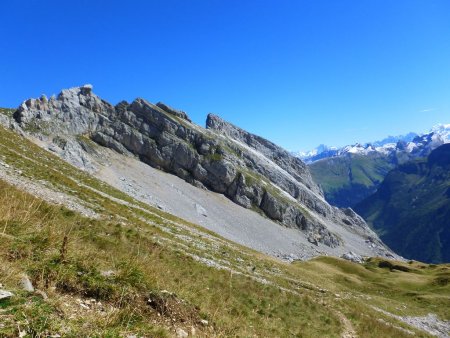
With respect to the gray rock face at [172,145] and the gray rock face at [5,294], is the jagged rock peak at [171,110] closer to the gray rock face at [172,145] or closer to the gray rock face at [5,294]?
the gray rock face at [172,145]

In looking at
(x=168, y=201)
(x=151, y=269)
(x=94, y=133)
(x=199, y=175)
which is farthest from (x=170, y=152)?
(x=151, y=269)

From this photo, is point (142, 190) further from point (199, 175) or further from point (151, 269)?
point (151, 269)

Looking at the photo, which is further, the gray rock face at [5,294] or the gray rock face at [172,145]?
the gray rock face at [172,145]

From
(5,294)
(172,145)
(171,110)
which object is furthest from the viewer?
(171,110)

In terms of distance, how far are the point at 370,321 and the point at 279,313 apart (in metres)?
11.6

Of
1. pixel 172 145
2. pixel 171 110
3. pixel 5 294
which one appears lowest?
pixel 5 294

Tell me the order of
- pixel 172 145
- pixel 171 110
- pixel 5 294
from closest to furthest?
pixel 5 294, pixel 172 145, pixel 171 110

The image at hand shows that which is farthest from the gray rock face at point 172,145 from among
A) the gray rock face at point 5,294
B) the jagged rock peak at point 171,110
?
the gray rock face at point 5,294

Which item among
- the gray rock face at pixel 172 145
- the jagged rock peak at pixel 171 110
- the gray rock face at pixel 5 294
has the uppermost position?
the jagged rock peak at pixel 171 110

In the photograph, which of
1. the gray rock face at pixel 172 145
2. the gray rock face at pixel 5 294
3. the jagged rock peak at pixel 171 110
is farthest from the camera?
the jagged rock peak at pixel 171 110

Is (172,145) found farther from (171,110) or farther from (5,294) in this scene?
(5,294)

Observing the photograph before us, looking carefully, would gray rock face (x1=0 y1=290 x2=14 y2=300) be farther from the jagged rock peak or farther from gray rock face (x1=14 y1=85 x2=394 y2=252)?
the jagged rock peak

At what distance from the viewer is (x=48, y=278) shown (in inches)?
328

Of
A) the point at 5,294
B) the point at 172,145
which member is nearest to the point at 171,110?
the point at 172,145
